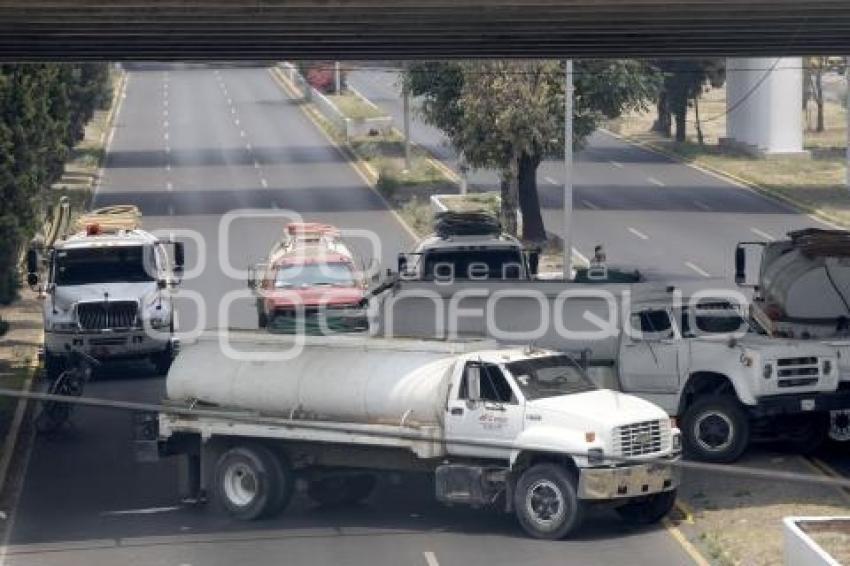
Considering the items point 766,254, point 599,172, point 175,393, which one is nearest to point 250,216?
point 599,172

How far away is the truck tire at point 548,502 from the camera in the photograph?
2345 cm

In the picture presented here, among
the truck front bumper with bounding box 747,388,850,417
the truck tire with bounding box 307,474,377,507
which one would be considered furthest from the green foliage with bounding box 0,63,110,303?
the truck front bumper with bounding box 747,388,850,417

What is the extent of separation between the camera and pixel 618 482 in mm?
23188

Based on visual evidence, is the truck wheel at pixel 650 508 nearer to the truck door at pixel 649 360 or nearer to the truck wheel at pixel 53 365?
the truck door at pixel 649 360

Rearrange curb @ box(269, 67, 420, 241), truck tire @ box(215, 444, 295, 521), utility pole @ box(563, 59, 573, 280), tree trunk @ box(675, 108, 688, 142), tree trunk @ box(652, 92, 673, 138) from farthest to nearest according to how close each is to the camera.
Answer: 1. tree trunk @ box(652, 92, 673, 138)
2. tree trunk @ box(675, 108, 688, 142)
3. curb @ box(269, 67, 420, 241)
4. utility pole @ box(563, 59, 573, 280)
5. truck tire @ box(215, 444, 295, 521)

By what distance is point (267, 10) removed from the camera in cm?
2720

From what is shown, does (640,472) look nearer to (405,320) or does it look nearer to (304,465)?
(304,465)

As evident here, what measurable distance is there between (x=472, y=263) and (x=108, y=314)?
287 inches

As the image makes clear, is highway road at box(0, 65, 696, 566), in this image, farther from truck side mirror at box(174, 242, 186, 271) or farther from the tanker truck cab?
the tanker truck cab

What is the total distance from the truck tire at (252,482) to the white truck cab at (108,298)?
11012 millimetres

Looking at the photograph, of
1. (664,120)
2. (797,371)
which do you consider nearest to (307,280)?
(797,371)

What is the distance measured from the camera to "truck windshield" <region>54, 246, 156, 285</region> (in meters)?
37.1

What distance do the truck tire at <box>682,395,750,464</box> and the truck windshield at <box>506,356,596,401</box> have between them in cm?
304

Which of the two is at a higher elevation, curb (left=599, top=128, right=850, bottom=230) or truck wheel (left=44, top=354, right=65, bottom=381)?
curb (left=599, top=128, right=850, bottom=230)
